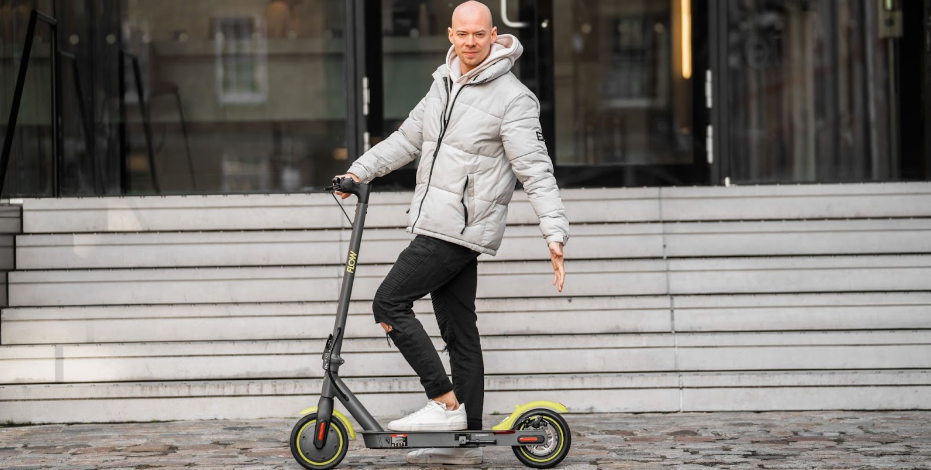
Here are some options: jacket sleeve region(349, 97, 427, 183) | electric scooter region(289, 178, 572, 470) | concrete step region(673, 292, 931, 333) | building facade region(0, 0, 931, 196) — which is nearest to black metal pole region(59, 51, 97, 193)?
building facade region(0, 0, 931, 196)

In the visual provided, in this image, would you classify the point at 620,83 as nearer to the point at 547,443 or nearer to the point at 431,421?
the point at 547,443

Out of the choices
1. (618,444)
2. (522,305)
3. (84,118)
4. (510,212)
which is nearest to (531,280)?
(522,305)

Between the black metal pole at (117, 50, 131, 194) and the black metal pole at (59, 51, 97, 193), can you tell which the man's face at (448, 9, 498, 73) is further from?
the black metal pole at (117, 50, 131, 194)

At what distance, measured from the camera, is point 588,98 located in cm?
1039

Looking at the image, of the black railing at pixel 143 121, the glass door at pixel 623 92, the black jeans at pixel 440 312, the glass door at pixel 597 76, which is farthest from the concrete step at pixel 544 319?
the black railing at pixel 143 121

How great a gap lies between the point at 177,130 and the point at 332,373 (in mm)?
5960

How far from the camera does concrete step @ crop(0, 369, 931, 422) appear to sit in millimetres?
6340

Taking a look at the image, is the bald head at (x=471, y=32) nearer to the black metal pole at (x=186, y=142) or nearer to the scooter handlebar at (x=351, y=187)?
the scooter handlebar at (x=351, y=187)

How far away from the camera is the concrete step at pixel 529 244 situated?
7.35 metres

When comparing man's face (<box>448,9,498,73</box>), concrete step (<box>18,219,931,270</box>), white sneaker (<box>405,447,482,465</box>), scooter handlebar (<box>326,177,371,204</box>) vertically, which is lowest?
white sneaker (<box>405,447,482,465</box>)

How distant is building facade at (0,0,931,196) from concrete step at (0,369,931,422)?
2775mm

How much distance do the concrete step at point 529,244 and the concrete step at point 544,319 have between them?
51cm

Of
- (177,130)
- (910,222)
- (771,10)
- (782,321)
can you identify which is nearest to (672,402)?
(782,321)

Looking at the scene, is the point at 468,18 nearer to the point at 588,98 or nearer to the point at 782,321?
the point at 782,321
